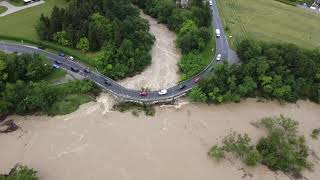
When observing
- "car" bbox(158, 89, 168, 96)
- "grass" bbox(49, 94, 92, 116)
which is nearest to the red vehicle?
"car" bbox(158, 89, 168, 96)

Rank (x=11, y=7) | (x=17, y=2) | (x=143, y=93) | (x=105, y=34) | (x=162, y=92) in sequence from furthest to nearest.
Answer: (x=17, y=2), (x=11, y=7), (x=105, y=34), (x=162, y=92), (x=143, y=93)

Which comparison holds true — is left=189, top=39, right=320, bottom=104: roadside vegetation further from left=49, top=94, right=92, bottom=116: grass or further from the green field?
the green field

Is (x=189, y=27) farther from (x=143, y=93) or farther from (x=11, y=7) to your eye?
(x=11, y=7)

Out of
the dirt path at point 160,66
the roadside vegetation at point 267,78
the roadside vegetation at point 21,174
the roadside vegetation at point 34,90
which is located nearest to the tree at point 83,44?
the roadside vegetation at point 34,90

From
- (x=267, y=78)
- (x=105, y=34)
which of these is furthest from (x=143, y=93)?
(x=267, y=78)

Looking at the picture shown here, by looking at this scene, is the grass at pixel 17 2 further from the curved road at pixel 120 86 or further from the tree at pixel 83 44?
the tree at pixel 83 44

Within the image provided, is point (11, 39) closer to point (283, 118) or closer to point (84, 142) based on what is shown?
point (84, 142)
